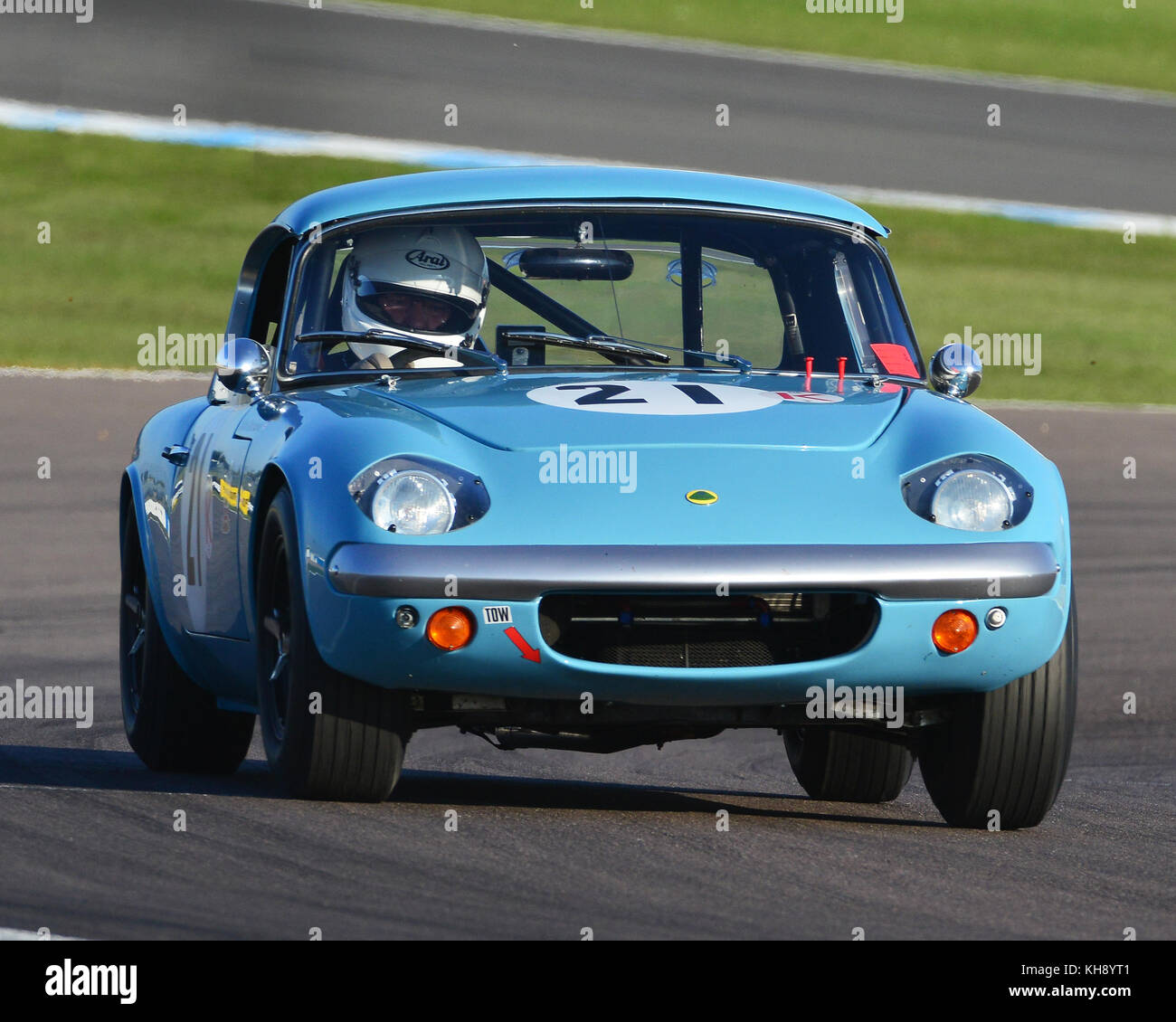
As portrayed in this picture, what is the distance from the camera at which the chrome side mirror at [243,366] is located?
19.9 feet

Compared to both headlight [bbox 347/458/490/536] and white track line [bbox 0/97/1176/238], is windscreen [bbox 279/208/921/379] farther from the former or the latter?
white track line [bbox 0/97/1176/238]

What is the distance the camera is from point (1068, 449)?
14.9 meters

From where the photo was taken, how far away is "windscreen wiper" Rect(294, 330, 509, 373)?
19.5ft

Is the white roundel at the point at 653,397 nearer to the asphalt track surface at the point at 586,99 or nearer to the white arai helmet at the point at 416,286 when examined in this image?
the white arai helmet at the point at 416,286

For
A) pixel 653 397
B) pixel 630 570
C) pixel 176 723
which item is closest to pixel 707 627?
pixel 630 570

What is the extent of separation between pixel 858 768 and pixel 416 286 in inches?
73.2

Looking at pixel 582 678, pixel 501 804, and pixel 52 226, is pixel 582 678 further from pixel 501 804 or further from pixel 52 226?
pixel 52 226

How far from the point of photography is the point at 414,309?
20.1 ft

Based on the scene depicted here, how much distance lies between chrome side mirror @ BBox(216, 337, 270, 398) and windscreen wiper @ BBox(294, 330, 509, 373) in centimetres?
18

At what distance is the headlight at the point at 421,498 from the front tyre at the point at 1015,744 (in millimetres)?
1263
